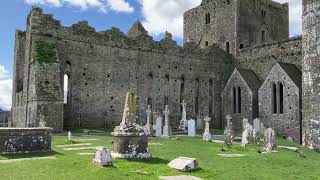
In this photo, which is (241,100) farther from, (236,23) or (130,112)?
(130,112)

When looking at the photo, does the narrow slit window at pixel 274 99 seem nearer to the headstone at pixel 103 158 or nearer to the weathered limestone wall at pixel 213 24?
the weathered limestone wall at pixel 213 24

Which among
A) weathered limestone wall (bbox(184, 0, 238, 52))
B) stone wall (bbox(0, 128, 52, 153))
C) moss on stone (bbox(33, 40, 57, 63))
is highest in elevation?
weathered limestone wall (bbox(184, 0, 238, 52))

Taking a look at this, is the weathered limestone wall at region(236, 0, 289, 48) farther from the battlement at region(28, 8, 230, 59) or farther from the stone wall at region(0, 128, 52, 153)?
the stone wall at region(0, 128, 52, 153)

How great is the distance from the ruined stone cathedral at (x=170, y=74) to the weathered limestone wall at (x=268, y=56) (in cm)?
9

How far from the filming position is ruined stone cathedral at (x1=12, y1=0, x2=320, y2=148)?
25828mm

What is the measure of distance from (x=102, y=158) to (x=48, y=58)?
57.9 feet

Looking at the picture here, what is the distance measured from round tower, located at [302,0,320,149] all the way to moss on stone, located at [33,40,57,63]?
17.0 meters

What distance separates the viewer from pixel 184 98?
36.1 m

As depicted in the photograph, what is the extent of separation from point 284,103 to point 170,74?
10.4 meters

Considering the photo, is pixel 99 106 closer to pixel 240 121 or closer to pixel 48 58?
pixel 48 58

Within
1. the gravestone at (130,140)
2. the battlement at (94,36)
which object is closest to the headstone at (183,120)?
the battlement at (94,36)

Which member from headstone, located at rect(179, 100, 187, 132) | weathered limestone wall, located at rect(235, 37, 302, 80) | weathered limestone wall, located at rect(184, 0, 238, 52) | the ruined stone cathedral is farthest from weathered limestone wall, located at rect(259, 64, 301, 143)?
weathered limestone wall, located at rect(184, 0, 238, 52)

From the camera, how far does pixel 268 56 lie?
35562 mm

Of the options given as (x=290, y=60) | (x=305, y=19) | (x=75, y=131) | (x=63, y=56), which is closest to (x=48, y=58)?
(x=63, y=56)
